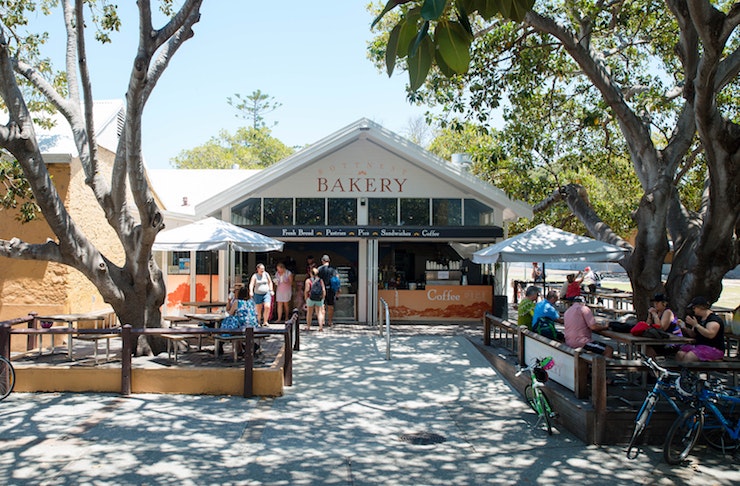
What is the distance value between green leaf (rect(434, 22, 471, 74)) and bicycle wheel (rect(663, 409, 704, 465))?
5008mm

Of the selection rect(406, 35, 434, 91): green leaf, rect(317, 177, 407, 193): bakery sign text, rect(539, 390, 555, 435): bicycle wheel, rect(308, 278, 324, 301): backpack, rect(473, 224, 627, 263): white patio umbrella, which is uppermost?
rect(317, 177, 407, 193): bakery sign text

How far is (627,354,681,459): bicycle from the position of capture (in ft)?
20.6

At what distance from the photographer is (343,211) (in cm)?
1600

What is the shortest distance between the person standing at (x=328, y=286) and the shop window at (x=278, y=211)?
62.4 inches

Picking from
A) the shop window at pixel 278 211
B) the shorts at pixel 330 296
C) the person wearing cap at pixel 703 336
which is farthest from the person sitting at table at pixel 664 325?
the shop window at pixel 278 211

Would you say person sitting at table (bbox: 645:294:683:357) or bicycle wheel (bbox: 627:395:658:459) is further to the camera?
person sitting at table (bbox: 645:294:683:357)

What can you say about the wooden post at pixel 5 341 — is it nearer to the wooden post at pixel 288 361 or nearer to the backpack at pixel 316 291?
the wooden post at pixel 288 361

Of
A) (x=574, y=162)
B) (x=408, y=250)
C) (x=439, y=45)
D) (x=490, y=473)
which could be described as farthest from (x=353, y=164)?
(x=439, y=45)

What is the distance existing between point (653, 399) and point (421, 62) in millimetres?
5155

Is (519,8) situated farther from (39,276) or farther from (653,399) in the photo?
(39,276)

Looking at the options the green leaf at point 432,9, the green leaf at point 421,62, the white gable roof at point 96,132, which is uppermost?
the white gable roof at point 96,132

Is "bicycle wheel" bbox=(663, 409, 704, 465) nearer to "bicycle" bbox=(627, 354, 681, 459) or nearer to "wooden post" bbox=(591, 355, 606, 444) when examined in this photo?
"bicycle" bbox=(627, 354, 681, 459)

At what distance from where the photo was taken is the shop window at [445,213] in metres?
16.1

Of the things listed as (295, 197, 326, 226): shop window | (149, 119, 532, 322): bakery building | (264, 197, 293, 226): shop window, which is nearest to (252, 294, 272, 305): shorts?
(149, 119, 532, 322): bakery building
